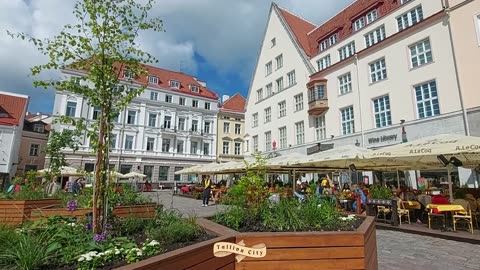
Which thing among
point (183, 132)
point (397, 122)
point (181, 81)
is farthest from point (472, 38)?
point (181, 81)

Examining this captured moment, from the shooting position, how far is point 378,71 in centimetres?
2111

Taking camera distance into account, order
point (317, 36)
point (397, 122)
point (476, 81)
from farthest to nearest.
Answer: point (317, 36) → point (397, 122) → point (476, 81)

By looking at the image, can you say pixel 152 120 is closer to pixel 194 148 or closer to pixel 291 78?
pixel 194 148

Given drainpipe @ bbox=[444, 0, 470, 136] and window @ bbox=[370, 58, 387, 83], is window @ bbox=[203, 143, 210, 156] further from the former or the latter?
drainpipe @ bbox=[444, 0, 470, 136]

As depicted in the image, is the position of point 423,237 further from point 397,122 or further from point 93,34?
point 397,122

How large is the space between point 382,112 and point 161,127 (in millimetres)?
31416

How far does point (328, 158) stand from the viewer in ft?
37.9

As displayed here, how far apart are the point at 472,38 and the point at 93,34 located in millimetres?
19467

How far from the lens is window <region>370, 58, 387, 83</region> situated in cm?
2066

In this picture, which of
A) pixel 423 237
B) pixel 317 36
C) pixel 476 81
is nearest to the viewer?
pixel 423 237

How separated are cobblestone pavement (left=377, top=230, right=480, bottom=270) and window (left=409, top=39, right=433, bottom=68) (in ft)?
46.9

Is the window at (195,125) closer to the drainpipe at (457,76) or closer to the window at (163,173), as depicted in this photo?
the window at (163,173)

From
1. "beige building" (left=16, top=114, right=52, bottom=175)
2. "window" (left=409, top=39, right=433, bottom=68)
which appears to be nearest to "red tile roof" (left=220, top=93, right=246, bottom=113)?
"beige building" (left=16, top=114, right=52, bottom=175)

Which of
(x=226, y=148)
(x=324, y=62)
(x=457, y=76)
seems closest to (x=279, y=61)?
(x=324, y=62)
